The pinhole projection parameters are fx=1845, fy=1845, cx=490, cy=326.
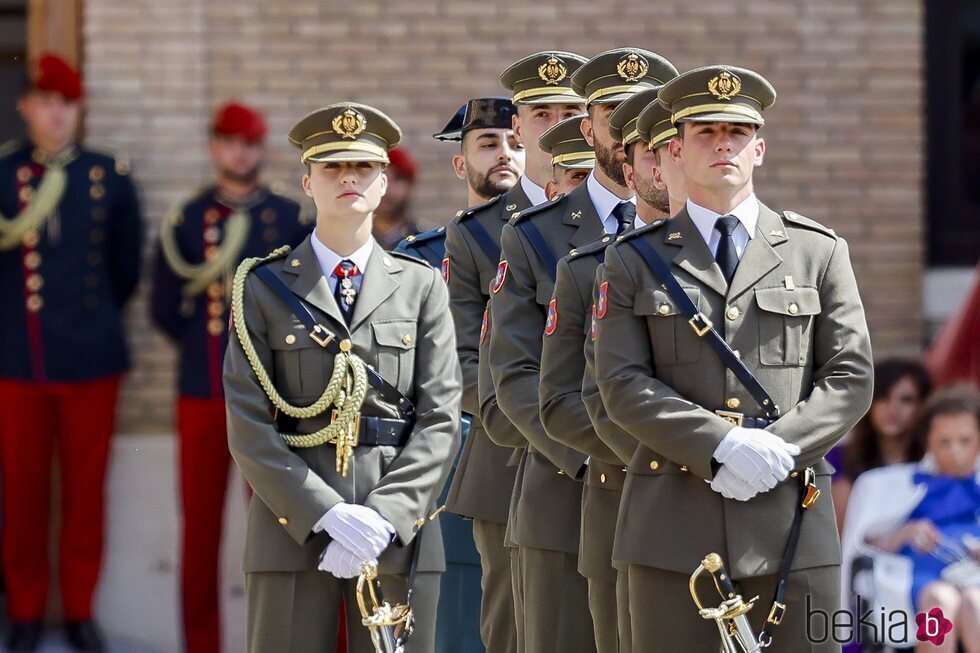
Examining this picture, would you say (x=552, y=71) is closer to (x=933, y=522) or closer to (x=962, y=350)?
(x=933, y=522)

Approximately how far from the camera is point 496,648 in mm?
5480

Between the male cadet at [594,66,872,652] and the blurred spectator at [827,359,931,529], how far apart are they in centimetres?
325

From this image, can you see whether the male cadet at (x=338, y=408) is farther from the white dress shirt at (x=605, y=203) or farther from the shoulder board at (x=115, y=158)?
the shoulder board at (x=115, y=158)

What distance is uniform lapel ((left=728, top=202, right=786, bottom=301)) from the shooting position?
415 centimetres

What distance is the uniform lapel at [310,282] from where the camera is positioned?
4.79 m

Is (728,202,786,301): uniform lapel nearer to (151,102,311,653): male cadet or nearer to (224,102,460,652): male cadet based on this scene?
(224,102,460,652): male cadet

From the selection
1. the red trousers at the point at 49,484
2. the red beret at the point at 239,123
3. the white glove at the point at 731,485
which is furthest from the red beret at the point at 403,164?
the white glove at the point at 731,485

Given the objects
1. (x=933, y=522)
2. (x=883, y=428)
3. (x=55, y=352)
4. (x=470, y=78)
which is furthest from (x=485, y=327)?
(x=470, y=78)

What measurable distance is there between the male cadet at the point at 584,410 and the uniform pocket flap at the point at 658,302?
0.45 metres

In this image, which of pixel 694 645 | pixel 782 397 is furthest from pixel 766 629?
pixel 782 397

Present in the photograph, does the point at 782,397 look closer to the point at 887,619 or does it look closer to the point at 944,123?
the point at 887,619

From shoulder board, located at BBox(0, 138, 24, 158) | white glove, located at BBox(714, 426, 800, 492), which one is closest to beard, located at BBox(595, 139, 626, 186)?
white glove, located at BBox(714, 426, 800, 492)

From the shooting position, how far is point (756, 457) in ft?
12.9

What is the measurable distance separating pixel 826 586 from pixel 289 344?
152 centimetres
